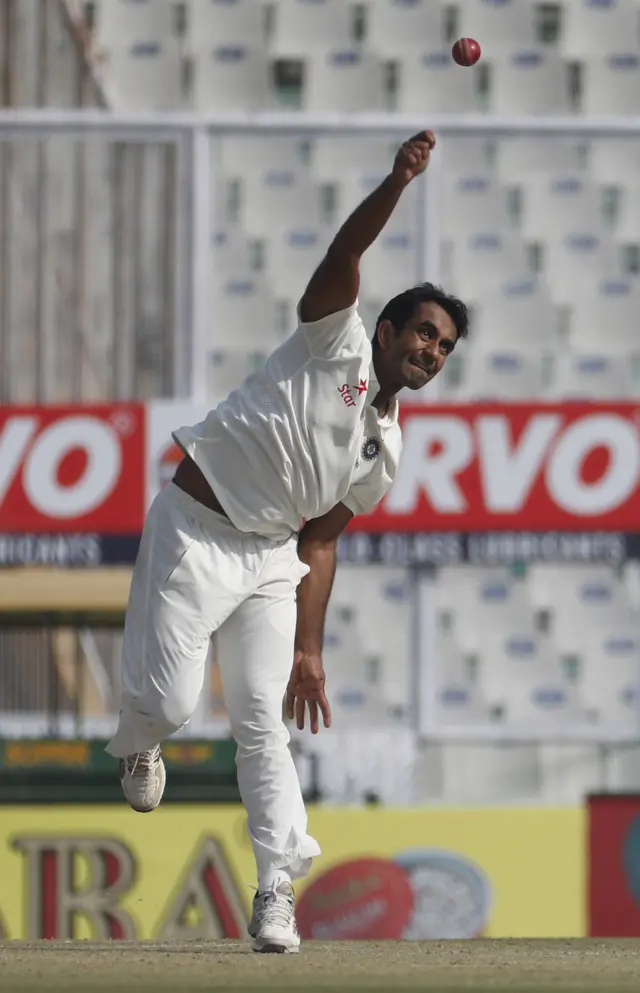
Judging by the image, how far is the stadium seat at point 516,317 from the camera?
11930 mm

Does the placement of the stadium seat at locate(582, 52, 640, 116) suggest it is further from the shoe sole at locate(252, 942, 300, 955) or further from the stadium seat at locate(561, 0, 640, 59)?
the shoe sole at locate(252, 942, 300, 955)

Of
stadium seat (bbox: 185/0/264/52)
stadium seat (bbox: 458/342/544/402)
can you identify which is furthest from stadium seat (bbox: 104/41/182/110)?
stadium seat (bbox: 458/342/544/402)

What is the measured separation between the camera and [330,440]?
453cm

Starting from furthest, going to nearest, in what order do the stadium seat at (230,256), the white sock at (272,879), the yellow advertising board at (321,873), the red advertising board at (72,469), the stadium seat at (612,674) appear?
1. the stadium seat at (612,674)
2. the stadium seat at (230,256)
3. the red advertising board at (72,469)
4. the yellow advertising board at (321,873)
5. the white sock at (272,879)

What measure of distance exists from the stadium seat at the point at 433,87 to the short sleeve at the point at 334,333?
353 inches

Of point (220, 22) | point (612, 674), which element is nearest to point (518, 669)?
point (612, 674)

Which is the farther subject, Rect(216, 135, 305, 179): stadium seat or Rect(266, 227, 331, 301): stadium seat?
Rect(216, 135, 305, 179): stadium seat

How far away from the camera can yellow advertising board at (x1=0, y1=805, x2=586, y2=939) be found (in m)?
8.22

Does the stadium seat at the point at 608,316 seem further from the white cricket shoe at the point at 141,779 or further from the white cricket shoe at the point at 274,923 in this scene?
the white cricket shoe at the point at 274,923

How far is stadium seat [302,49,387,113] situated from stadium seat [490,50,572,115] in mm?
759

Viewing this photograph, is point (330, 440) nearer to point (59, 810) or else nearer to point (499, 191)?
point (59, 810)

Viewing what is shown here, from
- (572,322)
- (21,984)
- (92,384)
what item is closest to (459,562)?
(572,322)

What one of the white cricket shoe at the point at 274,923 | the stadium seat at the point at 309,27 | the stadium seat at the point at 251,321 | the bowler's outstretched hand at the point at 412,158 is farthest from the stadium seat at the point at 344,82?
the white cricket shoe at the point at 274,923

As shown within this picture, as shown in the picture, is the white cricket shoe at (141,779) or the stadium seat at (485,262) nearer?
the white cricket shoe at (141,779)
